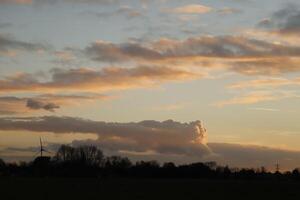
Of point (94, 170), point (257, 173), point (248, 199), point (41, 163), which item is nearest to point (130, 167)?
point (94, 170)

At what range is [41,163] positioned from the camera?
558ft

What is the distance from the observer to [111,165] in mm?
183375

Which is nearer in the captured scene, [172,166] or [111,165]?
[172,166]

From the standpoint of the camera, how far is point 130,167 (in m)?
173

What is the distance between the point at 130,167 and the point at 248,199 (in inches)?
4624

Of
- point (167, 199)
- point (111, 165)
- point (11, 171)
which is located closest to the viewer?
point (167, 199)

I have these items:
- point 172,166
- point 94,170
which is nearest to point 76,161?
point 94,170

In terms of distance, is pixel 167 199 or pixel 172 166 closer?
pixel 167 199

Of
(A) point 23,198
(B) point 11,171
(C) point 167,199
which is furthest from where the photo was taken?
(B) point 11,171

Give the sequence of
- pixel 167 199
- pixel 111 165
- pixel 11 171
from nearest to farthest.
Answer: pixel 167 199 → pixel 11 171 → pixel 111 165

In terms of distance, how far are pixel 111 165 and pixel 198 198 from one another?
12857cm

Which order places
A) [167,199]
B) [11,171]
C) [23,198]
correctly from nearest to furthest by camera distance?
[23,198]
[167,199]
[11,171]

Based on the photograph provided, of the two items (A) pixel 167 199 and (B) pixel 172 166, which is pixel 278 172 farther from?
(A) pixel 167 199

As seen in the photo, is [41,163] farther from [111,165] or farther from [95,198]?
[95,198]
